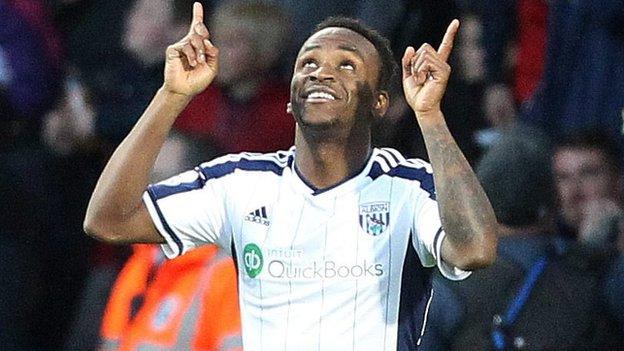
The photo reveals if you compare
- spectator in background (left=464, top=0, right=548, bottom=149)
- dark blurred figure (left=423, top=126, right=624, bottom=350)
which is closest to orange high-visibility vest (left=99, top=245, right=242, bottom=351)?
dark blurred figure (left=423, top=126, right=624, bottom=350)

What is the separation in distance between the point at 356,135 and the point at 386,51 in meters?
0.26

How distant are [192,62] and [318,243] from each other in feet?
1.91

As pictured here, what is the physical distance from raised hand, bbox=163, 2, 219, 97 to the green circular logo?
0.44m

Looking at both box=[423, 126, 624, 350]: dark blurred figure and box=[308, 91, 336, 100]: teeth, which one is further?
box=[423, 126, 624, 350]: dark blurred figure

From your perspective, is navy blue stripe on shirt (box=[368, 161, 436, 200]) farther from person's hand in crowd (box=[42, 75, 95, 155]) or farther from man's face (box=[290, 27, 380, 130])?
person's hand in crowd (box=[42, 75, 95, 155])

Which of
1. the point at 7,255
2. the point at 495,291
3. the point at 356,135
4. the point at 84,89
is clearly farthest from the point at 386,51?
the point at 84,89

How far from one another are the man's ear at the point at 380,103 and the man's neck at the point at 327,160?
0.09 meters

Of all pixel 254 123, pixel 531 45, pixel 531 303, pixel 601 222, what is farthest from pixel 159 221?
pixel 531 45

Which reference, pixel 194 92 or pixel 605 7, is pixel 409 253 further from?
pixel 605 7

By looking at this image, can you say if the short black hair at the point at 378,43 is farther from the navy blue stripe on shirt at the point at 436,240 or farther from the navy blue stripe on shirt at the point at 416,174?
the navy blue stripe on shirt at the point at 436,240

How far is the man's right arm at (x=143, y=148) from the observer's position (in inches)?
232

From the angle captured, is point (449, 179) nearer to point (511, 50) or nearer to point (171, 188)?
point (171, 188)

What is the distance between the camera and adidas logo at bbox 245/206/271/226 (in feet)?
19.6

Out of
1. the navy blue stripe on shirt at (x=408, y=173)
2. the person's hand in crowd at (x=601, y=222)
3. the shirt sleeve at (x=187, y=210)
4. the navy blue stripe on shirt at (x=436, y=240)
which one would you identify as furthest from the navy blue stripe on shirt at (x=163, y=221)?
the person's hand in crowd at (x=601, y=222)
